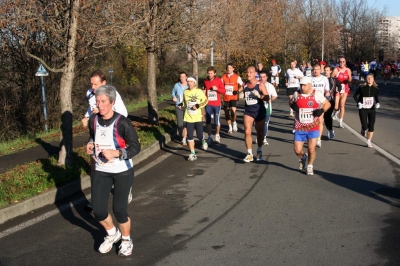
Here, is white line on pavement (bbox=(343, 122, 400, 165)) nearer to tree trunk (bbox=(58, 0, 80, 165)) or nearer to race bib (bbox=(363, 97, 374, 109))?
race bib (bbox=(363, 97, 374, 109))

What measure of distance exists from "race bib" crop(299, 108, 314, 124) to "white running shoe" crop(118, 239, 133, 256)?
197 inches

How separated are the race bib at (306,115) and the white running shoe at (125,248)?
5.01 m

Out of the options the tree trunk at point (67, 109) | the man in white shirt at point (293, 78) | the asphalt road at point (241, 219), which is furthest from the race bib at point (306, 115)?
the man in white shirt at point (293, 78)

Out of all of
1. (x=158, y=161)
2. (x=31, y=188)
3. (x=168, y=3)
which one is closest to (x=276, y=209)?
(x=31, y=188)

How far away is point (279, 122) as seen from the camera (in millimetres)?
18469

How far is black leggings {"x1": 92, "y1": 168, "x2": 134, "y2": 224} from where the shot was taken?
18.6 feet

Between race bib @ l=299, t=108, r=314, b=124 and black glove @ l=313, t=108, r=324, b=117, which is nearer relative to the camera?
black glove @ l=313, t=108, r=324, b=117

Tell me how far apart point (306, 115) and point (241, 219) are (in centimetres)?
339

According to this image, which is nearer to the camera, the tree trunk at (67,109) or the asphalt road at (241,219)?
the asphalt road at (241,219)

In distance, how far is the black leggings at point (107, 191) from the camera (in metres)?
5.66

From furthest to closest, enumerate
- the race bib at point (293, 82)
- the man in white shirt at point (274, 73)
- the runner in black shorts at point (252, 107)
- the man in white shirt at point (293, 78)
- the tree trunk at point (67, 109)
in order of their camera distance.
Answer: the man in white shirt at point (274, 73)
the race bib at point (293, 82)
the man in white shirt at point (293, 78)
the runner in black shorts at point (252, 107)
the tree trunk at point (67, 109)

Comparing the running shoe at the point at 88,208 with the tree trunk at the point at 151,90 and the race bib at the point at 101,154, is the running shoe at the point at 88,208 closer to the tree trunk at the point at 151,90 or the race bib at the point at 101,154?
the race bib at the point at 101,154

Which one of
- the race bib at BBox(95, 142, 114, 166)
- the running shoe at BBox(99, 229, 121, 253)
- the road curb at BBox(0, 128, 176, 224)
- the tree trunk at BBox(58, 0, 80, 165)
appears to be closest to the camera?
the race bib at BBox(95, 142, 114, 166)

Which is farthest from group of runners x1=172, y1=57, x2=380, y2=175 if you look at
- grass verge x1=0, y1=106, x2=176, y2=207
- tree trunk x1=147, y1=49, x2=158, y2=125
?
grass verge x1=0, y1=106, x2=176, y2=207
